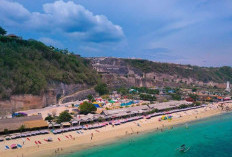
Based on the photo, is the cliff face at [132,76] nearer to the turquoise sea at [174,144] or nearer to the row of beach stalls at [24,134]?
the turquoise sea at [174,144]

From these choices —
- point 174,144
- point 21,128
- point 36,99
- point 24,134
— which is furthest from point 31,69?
point 174,144

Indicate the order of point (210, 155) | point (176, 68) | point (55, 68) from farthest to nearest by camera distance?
point (176, 68) < point (55, 68) < point (210, 155)

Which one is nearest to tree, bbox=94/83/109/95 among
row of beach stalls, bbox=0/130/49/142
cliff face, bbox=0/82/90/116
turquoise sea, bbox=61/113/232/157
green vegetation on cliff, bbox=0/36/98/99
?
Answer: green vegetation on cliff, bbox=0/36/98/99

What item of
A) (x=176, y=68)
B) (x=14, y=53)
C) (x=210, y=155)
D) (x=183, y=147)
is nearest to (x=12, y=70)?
(x=14, y=53)

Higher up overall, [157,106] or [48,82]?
[48,82]

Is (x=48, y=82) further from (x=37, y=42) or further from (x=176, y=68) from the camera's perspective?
(x=176, y=68)

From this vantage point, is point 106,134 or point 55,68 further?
point 55,68

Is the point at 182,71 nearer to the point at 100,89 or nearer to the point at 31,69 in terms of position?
the point at 100,89
